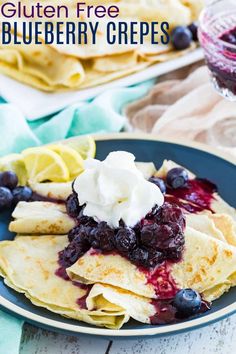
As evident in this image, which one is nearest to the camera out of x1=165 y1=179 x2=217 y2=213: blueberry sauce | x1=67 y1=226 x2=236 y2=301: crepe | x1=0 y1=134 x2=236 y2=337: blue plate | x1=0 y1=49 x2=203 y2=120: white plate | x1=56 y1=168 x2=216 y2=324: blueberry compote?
x1=0 y1=134 x2=236 y2=337: blue plate

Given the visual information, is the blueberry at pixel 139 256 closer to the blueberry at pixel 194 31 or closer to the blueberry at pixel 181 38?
the blueberry at pixel 181 38

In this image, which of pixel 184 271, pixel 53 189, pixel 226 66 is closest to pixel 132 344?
pixel 184 271

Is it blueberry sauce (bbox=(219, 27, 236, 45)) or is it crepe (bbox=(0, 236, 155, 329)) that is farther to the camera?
blueberry sauce (bbox=(219, 27, 236, 45))

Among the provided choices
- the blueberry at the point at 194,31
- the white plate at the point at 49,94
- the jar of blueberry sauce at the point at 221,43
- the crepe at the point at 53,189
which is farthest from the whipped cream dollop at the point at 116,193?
the blueberry at the point at 194,31

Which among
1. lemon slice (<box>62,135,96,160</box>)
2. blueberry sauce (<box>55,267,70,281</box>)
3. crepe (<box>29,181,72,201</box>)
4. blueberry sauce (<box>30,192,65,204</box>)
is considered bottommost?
blueberry sauce (<box>30,192,65,204</box>)

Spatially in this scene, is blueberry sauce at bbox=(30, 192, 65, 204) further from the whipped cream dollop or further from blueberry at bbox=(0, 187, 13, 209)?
the whipped cream dollop

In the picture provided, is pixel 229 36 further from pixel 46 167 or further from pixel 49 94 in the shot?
pixel 46 167

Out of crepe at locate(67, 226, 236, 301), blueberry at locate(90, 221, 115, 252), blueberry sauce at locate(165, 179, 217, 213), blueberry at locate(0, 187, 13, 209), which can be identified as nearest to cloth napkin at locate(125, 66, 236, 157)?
blueberry sauce at locate(165, 179, 217, 213)
